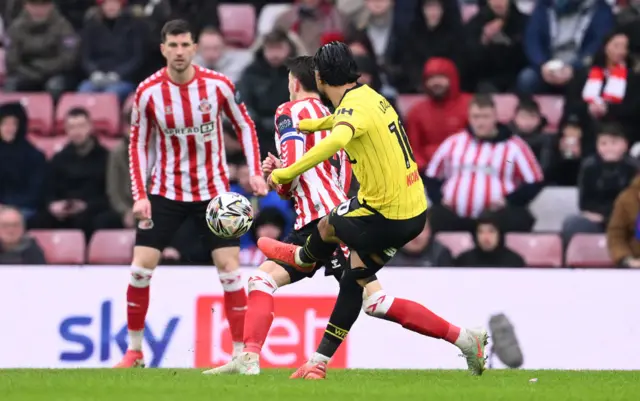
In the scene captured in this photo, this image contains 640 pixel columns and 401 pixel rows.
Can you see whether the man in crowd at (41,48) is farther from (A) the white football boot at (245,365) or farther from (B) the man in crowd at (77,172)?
(A) the white football boot at (245,365)

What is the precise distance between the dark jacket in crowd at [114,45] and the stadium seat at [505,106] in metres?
3.91

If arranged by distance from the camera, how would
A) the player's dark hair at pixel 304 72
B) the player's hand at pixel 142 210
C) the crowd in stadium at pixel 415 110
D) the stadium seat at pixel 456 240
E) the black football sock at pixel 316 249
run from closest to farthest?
1. the black football sock at pixel 316 249
2. the player's dark hair at pixel 304 72
3. the player's hand at pixel 142 210
4. the stadium seat at pixel 456 240
5. the crowd in stadium at pixel 415 110

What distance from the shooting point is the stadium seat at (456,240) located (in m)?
13.9

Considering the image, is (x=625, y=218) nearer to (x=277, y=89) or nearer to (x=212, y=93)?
(x=277, y=89)

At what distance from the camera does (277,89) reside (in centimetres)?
1505

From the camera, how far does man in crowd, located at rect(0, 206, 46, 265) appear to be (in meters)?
13.6

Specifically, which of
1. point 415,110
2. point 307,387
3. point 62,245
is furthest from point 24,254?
point 307,387

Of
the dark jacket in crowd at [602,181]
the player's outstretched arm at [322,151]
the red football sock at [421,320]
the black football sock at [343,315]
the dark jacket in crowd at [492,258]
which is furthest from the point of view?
the dark jacket in crowd at [602,181]

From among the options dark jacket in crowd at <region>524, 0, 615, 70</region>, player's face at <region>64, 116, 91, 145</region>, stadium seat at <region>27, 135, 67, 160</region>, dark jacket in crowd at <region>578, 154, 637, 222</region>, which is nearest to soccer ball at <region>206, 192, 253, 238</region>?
player's face at <region>64, 116, 91, 145</region>

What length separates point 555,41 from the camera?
636 inches

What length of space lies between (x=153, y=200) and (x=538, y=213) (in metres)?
5.64

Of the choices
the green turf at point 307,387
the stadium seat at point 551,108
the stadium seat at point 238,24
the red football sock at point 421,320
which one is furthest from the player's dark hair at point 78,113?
the red football sock at point 421,320

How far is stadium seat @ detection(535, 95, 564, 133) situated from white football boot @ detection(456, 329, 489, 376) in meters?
6.78

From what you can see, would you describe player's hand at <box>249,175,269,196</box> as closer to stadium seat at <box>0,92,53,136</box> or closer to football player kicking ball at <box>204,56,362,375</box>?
football player kicking ball at <box>204,56,362,375</box>
